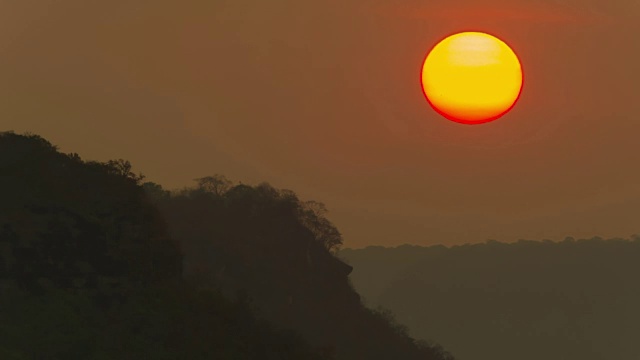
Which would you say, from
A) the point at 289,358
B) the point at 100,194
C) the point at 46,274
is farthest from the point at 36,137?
the point at 289,358

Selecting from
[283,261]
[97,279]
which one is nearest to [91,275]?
[97,279]

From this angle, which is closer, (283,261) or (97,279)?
(97,279)

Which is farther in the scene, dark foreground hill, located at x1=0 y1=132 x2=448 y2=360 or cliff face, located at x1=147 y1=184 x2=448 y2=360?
cliff face, located at x1=147 y1=184 x2=448 y2=360

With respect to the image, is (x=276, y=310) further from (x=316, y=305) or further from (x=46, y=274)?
(x=46, y=274)

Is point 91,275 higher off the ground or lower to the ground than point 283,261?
lower

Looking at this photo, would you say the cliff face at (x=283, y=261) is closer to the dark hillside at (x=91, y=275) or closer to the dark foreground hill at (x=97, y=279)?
the dark foreground hill at (x=97, y=279)

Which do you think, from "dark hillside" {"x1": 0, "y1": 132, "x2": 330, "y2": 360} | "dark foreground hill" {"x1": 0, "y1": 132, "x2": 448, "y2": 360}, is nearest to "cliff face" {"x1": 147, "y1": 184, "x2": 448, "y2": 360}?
"dark foreground hill" {"x1": 0, "y1": 132, "x2": 448, "y2": 360}

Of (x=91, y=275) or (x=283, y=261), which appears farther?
(x=283, y=261)

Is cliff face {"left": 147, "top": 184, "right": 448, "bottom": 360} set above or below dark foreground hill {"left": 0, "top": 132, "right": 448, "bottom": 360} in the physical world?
above

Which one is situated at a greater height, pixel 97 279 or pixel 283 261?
pixel 283 261

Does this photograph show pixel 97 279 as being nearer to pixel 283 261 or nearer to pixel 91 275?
pixel 91 275

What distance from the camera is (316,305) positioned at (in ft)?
367

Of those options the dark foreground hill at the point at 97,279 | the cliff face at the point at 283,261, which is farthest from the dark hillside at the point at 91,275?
→ the cliff face at the point at 283,261

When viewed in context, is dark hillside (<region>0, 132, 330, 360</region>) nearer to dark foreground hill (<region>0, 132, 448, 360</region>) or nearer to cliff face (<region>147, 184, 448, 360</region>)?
dark foreground hill (<region>0, 132, 448, 360</region>)
